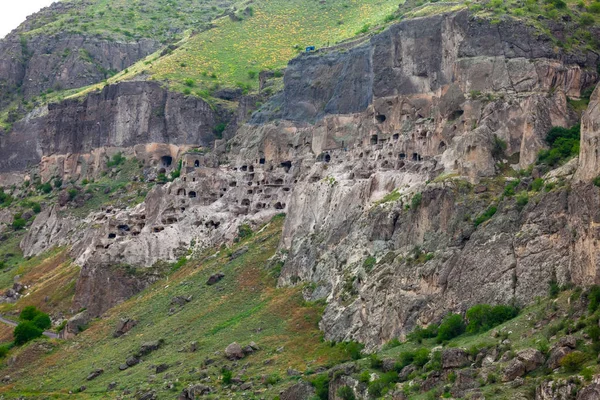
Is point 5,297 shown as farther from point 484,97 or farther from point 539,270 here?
point 539,270

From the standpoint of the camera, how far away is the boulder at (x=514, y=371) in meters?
62.5

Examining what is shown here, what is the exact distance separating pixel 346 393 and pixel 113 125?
3541 inches

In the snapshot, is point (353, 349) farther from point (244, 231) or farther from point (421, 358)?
point (244, 231)

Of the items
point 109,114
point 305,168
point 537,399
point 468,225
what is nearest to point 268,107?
point 305,168

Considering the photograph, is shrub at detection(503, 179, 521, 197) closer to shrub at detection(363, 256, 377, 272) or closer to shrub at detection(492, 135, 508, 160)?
shrub at detection(492, 135, 508, 160)

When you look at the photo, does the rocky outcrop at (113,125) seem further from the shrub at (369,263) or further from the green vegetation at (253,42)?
the shrub at (369,263)

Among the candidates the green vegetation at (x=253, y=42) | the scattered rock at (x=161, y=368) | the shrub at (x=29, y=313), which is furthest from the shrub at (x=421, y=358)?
the green vegetation at (x=253, y=42)

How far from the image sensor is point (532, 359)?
62688mm

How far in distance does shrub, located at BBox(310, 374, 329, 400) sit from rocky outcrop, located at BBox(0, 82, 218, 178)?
240ft

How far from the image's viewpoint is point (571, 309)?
218 feet

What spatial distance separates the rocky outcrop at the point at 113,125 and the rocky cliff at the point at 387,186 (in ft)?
1.21

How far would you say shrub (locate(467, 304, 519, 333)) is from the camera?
72.2m

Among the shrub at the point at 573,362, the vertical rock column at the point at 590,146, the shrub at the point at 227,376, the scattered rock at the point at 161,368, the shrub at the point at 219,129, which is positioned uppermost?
the vertical rock column at the point at 590,146

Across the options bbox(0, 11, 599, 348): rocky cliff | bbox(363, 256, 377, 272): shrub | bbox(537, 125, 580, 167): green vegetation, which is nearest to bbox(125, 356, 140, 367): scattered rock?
bbox(0, 11, 599, 348): rocky cliff
